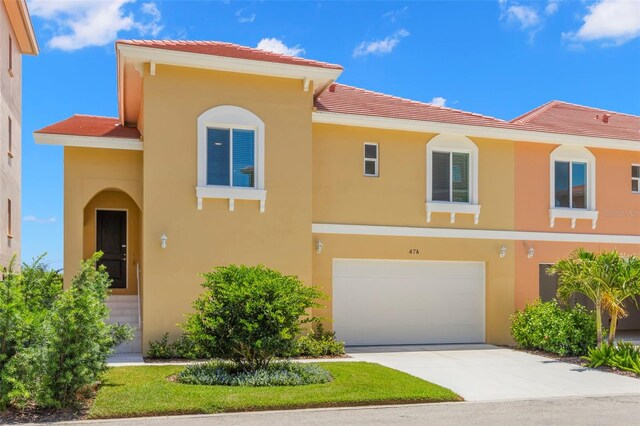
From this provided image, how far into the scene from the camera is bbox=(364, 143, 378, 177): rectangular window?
689 inches

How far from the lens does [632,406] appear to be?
35.3 feet

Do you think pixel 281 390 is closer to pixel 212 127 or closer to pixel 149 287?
pixel 149 287

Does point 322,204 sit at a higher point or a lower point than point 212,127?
lower

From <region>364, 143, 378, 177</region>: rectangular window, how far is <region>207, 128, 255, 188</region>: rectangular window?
3.23 metres

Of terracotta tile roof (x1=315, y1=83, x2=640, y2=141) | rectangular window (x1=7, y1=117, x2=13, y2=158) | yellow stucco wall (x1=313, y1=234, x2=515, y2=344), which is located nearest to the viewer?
yellow stucco wall (x1=313, y1=234, x2=515, y2=344)

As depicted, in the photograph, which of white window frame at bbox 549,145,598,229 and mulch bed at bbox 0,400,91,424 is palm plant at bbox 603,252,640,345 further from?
mulch bed at bbox 0,400,91,424

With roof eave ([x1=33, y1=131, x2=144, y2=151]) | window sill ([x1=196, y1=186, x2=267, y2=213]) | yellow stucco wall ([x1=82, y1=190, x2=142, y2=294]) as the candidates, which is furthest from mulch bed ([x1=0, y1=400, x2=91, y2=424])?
yellow stucco wall ([x1=82, y1=190, x2=142, y2=294])

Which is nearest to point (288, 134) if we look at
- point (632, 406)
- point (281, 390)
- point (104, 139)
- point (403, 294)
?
point (104, 139)

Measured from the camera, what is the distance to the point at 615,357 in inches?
565

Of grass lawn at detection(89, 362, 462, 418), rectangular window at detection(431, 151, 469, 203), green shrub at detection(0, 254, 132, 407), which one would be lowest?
grass lawn at detection(89, 362, 462, 418)

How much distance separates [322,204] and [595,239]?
8.57 metres

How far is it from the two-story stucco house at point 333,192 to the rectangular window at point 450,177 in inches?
1.7

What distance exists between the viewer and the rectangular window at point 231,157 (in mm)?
15625

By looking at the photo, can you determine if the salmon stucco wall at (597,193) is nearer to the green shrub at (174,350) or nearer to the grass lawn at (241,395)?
the grass lawn at (241,395)
